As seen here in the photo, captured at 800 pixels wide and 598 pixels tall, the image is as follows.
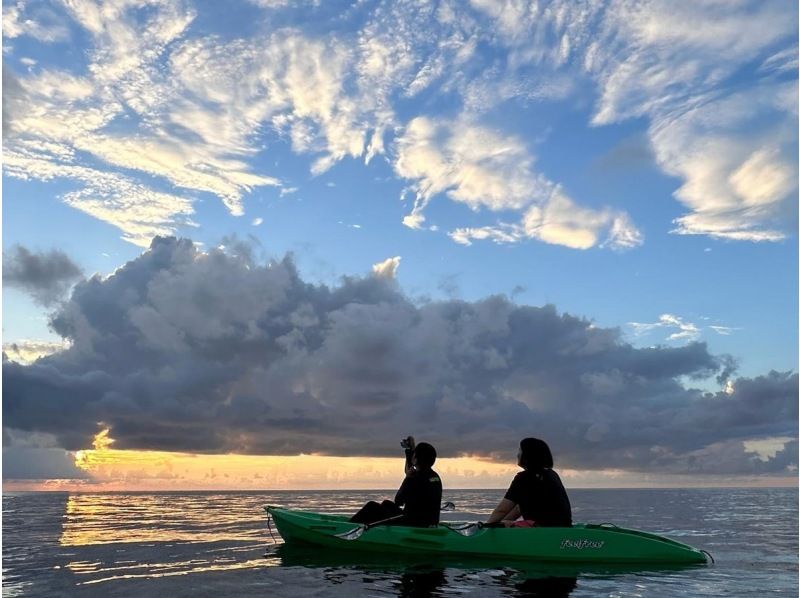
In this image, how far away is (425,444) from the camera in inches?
629

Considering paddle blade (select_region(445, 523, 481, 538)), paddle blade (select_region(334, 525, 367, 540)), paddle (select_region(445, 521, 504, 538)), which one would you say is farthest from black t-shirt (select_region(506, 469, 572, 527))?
paddle blade (select_region(334, 525, 367, 540))

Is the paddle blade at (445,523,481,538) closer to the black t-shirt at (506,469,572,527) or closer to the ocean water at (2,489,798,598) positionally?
the ocean water at (2,489,798,598)

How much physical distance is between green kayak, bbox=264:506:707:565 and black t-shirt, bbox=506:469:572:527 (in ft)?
1.11

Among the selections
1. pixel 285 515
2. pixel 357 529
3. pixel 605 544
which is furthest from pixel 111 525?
pixel 605 544

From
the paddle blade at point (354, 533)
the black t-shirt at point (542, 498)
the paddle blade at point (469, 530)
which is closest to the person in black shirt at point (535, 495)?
the black t-shirt at point (542, 498)

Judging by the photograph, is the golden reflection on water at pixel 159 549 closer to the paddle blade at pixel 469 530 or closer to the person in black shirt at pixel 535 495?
the paddle blade at pixel 469 530

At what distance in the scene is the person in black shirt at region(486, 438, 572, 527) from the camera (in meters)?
14.5

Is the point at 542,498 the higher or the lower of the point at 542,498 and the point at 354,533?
the higher

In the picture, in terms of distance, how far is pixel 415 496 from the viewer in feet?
54.1

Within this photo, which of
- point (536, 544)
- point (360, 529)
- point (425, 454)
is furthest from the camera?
point (360, 529)

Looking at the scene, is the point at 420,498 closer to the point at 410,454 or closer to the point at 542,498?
the point at 410,454

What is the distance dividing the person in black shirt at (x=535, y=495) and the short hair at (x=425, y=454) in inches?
77.9

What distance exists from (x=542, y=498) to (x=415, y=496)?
3.24 metres

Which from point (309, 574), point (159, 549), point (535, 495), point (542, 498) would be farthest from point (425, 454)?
point (159, 549)
